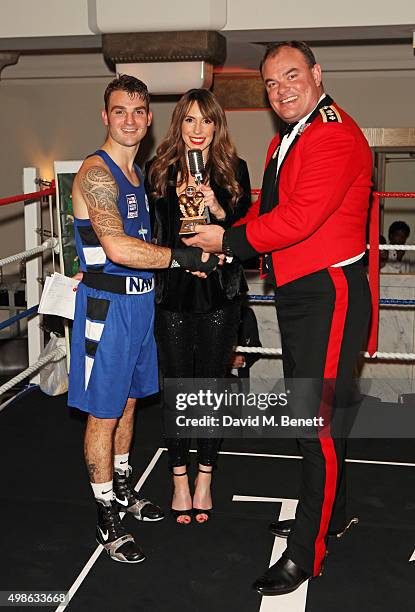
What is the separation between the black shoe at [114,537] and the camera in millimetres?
→ 2189

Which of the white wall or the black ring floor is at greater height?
the white wall

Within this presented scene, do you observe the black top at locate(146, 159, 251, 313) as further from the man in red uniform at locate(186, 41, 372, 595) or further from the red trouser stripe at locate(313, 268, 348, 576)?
the red trouser stripe at locate(313, 268, 348, 576)

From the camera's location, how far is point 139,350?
2.30 meters

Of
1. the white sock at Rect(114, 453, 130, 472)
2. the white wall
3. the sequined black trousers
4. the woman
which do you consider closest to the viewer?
the woman

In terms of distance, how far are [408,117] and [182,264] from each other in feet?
20.1

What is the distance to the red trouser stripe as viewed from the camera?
78.0 inches

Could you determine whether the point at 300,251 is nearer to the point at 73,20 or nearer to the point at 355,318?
the point at 355,318

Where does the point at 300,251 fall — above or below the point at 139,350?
above

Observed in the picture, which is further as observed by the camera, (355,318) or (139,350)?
(139,350)

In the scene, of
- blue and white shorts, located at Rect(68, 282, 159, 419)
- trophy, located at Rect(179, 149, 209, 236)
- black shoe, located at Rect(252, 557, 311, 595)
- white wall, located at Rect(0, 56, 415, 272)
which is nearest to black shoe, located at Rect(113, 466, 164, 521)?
blue and white shorts, located at Rect(68, 282, 159, 419)

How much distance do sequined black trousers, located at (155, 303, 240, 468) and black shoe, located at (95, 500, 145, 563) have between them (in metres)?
0.30

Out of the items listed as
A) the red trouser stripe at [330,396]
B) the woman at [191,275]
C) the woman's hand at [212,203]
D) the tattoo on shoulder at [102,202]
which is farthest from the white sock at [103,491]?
the woman's hand at [212,203]

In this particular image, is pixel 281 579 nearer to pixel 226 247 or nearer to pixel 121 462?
pixel 121 462

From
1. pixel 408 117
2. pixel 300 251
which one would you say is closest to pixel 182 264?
pixel 300 251
